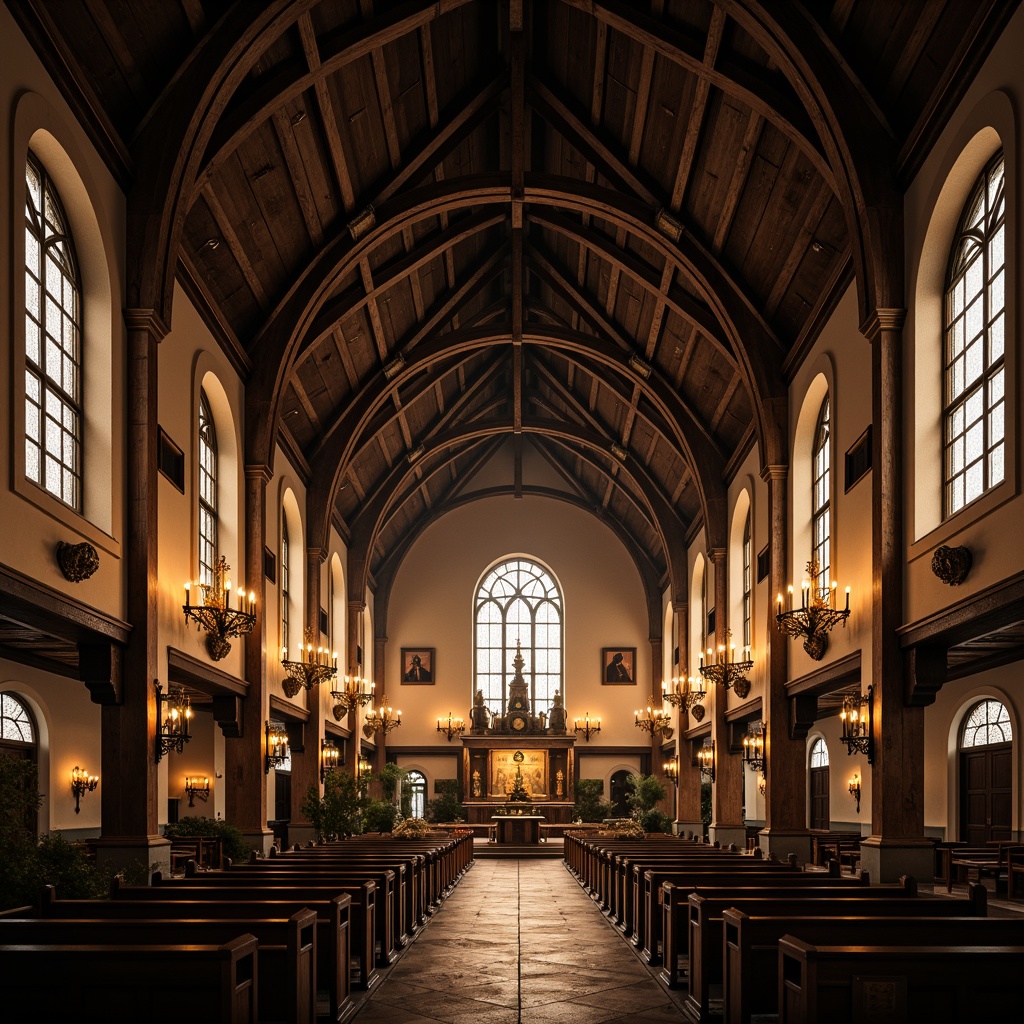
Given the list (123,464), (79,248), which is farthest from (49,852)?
(79,248)

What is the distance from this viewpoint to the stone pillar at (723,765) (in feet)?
86.7

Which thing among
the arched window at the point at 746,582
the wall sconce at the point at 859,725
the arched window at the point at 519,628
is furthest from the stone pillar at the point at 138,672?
the arched window at the point at 519,628

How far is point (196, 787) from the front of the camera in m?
28.6

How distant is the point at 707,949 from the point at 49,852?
19.0ft

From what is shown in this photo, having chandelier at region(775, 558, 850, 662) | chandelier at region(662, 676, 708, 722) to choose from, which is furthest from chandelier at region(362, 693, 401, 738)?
Result: chandelier at region(775, 558, 850, 662)

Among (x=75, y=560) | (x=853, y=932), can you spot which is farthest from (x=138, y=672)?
(x=853, y=932)

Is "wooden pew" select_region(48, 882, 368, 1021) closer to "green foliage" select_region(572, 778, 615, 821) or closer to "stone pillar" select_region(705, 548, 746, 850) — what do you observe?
"stone pillar" select_region(705, 548, 746, 850)

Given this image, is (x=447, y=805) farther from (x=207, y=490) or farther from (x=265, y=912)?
(x=265, y=912)

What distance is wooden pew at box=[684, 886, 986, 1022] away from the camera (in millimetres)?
8844

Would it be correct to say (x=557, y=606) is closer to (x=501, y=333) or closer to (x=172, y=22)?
(x=501, y=333)

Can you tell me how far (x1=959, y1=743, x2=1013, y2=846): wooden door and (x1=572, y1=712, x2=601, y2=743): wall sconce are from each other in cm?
1985

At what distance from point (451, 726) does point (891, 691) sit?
27141 mm

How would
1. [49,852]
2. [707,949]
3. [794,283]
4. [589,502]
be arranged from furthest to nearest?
[589,502]
[794,283]
[49,852]
[707,949]

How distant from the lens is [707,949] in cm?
927
